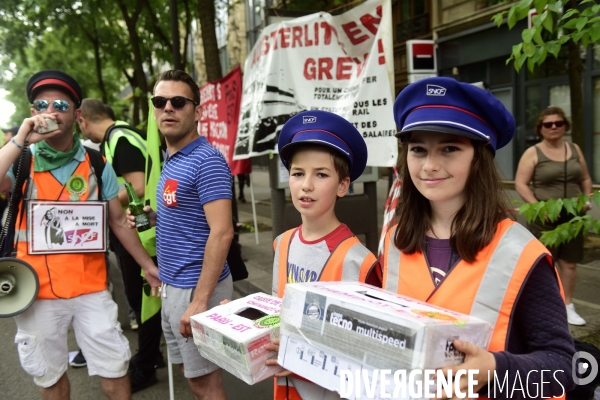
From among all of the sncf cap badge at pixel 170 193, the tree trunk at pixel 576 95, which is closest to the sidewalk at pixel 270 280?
the tree trunk at pixel 576 95

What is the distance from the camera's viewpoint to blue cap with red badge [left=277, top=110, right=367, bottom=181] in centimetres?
186

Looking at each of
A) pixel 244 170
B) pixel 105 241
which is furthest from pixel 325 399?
pixel 244 170

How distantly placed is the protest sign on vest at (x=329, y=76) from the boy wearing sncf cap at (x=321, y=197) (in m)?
2.47

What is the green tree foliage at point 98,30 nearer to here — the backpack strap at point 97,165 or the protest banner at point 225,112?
the protest banner at point 225,112

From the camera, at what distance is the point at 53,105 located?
8.73 feet

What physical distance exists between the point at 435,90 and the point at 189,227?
5.27ft

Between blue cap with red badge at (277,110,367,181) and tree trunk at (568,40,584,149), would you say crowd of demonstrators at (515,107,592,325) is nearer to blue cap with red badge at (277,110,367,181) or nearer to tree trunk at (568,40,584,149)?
tree trunk at (568,40,584,149)

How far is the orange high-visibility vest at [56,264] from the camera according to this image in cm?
262

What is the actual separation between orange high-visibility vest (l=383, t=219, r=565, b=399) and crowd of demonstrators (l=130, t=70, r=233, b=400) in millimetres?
1341

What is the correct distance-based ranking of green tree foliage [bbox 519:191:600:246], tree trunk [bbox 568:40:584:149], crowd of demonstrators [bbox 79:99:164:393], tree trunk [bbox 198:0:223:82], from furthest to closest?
tree trunk [bbox 198:0:223:82] → tree trunk [bbox 568:40:584:149] → crowd of demonstrators [bbox 79:99:164:393] → green tree foliage [bbox 519:191:600:246]

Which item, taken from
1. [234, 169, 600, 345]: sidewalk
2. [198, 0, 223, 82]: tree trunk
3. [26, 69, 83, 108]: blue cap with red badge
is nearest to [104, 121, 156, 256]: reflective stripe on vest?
[26, 69, 83, 108]: blue cap with red badge

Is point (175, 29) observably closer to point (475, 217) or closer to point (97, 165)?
point (97, 165)

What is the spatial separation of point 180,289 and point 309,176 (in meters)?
1.13

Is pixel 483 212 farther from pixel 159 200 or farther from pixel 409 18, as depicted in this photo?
pixel 409 18
